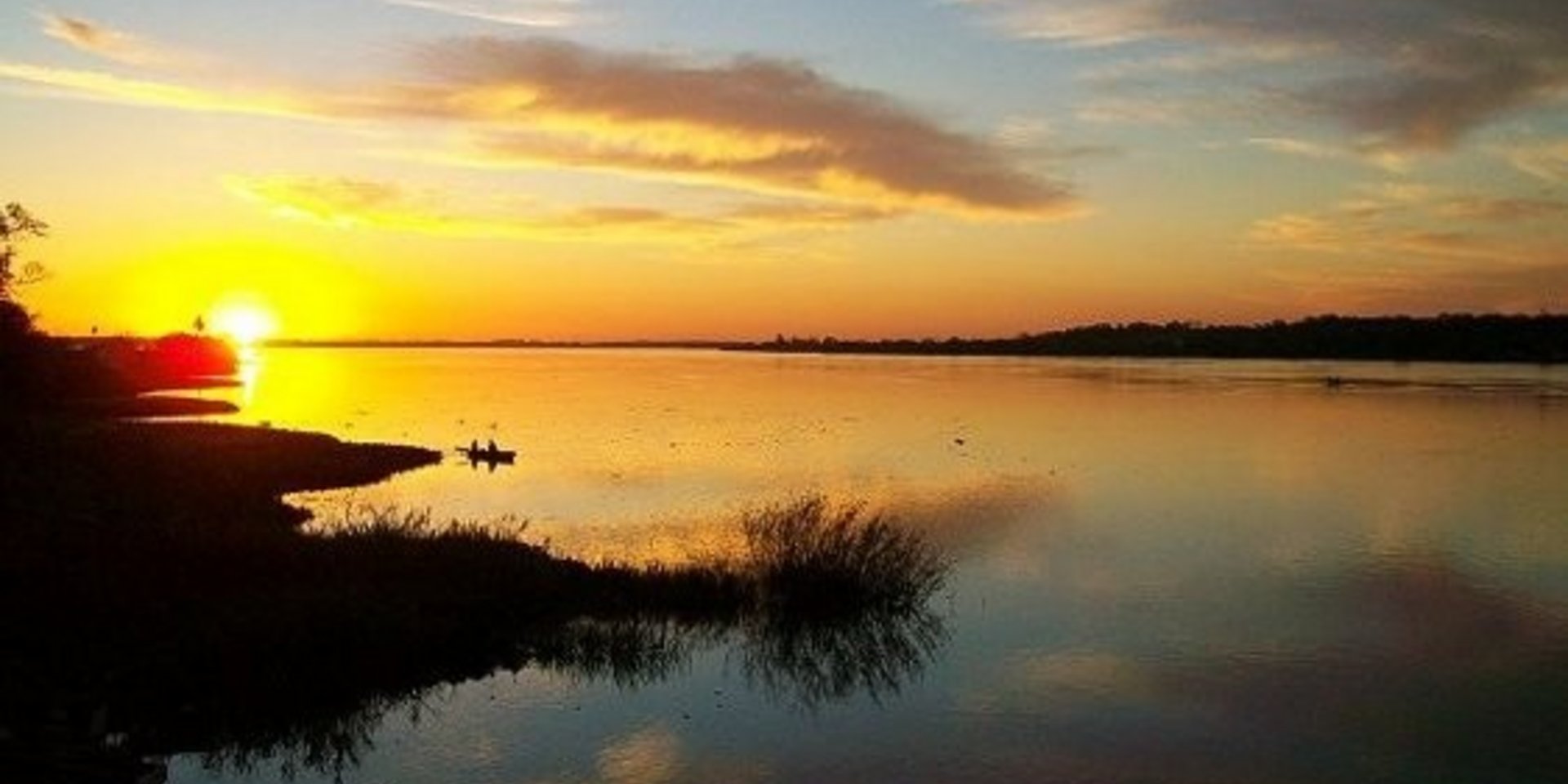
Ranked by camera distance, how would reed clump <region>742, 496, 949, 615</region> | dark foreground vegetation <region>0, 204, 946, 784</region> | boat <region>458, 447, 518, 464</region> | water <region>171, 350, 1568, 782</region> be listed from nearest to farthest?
dark foreground vegetation <region>0, 204, 946, 784</region> < water <region>171, 350, 1568, 782</region> < reed clump <region>742, 496, 949, 615</region> < boat <region>458, 447, 518, 464</region>

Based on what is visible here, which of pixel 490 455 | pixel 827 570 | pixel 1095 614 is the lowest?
pixel 1095 614

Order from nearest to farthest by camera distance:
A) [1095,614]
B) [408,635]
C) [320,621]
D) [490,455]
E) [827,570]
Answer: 1. [320,621]
2. [408,635]
3. [827,570]
4. [1095,614]
5. [490,455]

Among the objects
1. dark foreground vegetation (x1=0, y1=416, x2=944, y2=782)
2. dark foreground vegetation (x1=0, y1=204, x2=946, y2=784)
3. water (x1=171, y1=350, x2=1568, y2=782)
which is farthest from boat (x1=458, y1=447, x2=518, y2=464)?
dark foreground vegetation (x1=0, y1=416, x2=944, y2=782)

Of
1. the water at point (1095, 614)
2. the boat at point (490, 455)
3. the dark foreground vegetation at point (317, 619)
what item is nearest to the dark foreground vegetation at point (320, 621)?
the dark foreground vegetation at point (317, 619)

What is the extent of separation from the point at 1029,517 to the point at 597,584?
2374cm

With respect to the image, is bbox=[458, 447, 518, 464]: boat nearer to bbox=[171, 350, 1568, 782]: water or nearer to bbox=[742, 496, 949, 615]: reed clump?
bbox=[171, 350, 1568, 782]: water

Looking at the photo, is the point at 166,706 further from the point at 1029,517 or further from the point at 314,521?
the point at 1029,517

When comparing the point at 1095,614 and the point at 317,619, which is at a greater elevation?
the point at 317,619

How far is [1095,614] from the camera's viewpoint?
32562 mm

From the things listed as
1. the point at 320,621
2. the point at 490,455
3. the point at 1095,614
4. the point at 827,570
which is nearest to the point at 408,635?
the point at 320,621

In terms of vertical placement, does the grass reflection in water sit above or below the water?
above

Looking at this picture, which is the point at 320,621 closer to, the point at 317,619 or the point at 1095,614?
the point at 317,619

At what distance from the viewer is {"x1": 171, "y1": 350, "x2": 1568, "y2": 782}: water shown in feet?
69.6

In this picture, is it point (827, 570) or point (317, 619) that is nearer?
point (317, 619)
